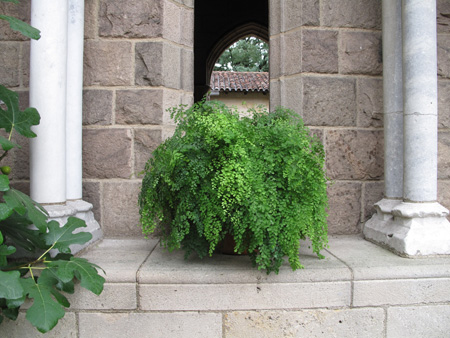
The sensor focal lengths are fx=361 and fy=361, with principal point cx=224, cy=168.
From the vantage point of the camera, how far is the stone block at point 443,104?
8.34 ft

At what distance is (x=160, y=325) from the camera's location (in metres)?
1.78

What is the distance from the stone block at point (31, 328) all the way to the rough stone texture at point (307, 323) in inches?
29.9

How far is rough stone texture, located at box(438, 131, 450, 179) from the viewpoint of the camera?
2535 millimetres

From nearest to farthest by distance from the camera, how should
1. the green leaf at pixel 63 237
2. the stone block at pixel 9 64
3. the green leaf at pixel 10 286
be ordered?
the green leaf at pixel 10 286 → the green leaf at pixel 63 237 → the stone block at pixel 9 64

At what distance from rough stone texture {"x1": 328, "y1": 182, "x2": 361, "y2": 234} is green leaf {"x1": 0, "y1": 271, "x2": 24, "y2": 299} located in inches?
75.6

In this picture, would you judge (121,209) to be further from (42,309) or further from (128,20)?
(128,20)

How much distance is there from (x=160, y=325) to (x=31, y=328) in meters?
0.63

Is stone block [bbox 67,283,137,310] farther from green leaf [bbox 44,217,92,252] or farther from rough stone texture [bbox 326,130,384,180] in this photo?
rough stone texture [bbox 326,130,384,180]

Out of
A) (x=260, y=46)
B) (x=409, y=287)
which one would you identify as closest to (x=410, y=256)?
(x=409, y=287)

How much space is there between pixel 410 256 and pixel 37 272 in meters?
1.97

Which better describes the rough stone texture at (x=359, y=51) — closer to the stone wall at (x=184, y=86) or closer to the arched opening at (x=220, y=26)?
the stone wall at (x=184, y=86)

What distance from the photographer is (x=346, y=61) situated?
2564 millimetres

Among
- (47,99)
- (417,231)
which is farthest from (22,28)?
(417,231)

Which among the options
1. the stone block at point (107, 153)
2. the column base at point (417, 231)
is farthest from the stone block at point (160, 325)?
the column base at point (417, 231)
